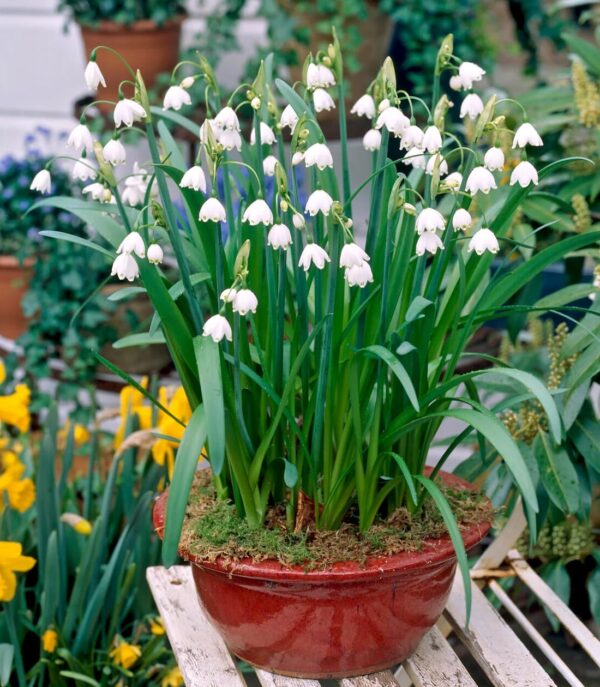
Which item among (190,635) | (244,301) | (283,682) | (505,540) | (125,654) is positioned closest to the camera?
(244,301)

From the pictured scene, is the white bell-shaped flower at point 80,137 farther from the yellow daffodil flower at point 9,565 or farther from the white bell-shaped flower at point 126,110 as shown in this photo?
the yellow daffodil flower at point 9,565

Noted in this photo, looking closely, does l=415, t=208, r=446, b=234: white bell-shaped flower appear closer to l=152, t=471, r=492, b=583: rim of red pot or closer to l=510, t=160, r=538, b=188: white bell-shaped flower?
l=510, t=160, r=538, b=188: white bell-shaped flower

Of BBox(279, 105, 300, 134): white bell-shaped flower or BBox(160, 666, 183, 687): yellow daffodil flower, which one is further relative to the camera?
Result: BBox(160, 666, 183, 687): yellow daffodil flower

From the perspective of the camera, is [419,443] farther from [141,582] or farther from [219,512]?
[141,582]

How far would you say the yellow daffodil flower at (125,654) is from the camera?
1682 millimetres

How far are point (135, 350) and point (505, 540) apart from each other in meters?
1.25

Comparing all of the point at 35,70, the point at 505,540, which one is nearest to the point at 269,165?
the point at 505,540

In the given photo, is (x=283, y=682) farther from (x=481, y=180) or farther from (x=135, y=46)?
(x=135, y=46)

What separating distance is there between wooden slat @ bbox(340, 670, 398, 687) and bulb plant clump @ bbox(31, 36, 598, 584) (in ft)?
0.56

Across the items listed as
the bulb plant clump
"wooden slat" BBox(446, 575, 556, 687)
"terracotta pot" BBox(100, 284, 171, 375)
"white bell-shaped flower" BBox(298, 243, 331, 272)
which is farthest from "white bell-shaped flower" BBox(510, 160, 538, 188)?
"terracotta pot" BBox(100, 284, 171, 375)

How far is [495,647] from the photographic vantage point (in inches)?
50.0

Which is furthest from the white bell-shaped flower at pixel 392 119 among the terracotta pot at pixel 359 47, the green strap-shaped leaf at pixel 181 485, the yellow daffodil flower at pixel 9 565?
the terracotta pot at pixel 359 47

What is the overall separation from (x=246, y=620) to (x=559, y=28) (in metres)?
1.86

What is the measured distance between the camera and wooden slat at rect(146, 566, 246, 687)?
120cm
